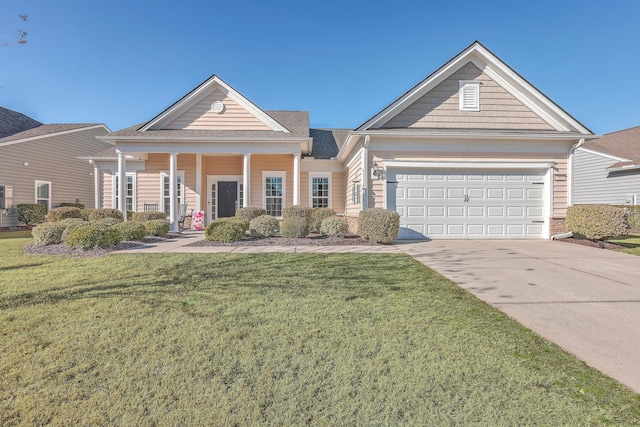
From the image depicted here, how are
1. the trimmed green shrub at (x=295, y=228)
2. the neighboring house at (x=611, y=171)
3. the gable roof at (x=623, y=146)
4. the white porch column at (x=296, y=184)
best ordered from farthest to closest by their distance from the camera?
the gable roof at (x=623, y=146) → the neighboring house at (x=611, y=171) → the white porch column at (x=296, y=184) → the trimmed green shrub at (x=295, y=228)

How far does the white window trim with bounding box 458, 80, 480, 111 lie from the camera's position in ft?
32.8

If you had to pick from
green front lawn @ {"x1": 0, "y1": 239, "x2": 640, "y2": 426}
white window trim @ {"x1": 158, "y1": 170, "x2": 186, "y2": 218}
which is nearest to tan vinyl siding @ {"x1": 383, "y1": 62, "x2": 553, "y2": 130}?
green front lawn @ {"x1": 0, "y1": 239, "x2": 640, "y2": 426}

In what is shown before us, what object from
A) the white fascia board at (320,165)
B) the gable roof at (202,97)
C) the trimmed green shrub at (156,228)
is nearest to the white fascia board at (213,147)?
the gable roof at (202,97)

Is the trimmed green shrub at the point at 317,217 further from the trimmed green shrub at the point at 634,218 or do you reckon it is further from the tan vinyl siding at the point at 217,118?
the trimmed green shrub at the point at 634,218

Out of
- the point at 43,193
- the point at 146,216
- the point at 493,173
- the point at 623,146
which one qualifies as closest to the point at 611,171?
the point at 623,146

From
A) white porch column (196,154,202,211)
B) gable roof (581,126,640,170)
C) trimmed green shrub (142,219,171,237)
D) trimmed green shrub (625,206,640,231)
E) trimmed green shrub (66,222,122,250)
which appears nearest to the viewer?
trimmed green shrub (66,222,122,250)

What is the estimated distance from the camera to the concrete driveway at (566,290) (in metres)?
2.60

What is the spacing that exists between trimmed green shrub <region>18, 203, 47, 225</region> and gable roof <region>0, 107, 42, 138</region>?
4.48 m

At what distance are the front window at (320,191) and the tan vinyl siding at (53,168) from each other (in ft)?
46.8

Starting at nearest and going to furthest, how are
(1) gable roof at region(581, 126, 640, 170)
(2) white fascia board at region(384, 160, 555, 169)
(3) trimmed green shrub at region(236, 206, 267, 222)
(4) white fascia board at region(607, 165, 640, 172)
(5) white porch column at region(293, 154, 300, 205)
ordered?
(2) white fascia board at region(384, 160, 555, 169), (3) trimmed green shrub at region(236, 206, 267, 222), (5) white porch column at region(293, 154, 300, 205), (4) white fascia board at region(607, 165, 640, 172), (1) gable roof at region(581, 126, 640, 170)

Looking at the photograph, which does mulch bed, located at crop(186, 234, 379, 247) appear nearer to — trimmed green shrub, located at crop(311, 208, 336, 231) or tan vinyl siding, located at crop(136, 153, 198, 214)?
A: trimmed green shrub, located at crop(311, 208, 336, 231)

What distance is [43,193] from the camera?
15977mm

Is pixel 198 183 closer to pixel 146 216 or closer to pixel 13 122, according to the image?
pixel 146 216

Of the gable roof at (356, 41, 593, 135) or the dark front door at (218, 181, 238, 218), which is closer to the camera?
the gable roof at (356, 41, 593, 135)
